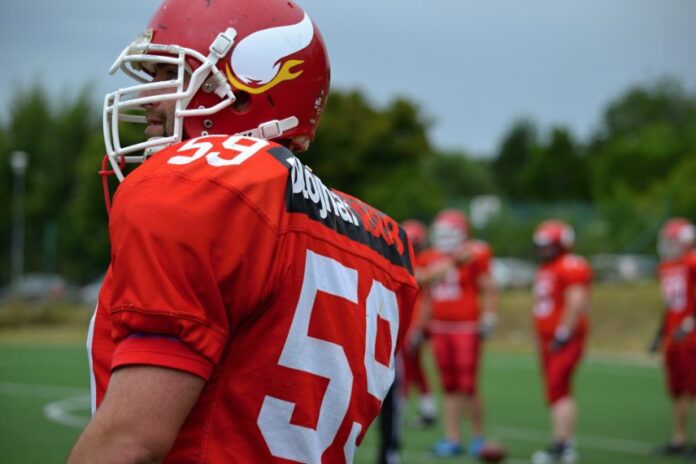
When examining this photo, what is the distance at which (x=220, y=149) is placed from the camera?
1.67 m

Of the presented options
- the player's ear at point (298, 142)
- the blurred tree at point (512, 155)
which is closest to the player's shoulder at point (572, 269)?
the player's ear at point (298, 142)

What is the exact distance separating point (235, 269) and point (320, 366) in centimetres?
35

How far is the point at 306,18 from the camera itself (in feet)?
6.94

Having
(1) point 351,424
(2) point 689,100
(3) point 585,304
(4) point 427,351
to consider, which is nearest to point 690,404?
(3) point 585,304

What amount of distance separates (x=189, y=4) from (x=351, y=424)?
3.03ft

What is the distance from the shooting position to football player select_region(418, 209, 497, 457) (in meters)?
9.29

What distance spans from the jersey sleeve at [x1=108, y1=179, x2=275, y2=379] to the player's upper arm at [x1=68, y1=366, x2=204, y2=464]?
24 millimetres

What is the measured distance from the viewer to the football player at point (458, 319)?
929 cm

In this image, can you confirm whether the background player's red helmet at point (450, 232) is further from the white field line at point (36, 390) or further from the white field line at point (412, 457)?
the white field line at point (36, 390)

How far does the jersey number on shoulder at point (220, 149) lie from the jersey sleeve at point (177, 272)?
76mm

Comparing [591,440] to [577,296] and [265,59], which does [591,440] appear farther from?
[265,59]

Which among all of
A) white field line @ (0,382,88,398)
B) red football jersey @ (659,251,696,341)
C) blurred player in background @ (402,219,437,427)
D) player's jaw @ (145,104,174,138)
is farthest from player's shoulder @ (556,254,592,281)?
player's jaw @ (145,104,174,138)

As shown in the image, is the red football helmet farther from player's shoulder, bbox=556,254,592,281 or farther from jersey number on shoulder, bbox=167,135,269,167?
player's shoulder, bbox=556,254,592,281

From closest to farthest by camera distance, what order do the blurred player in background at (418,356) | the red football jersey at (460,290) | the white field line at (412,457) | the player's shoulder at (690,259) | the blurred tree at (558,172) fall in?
the white field line at (412,457), the player's shoulder at (690,259), the red football jersey at (460,290), the blurred player in background at (418,356), the blurred tree at (558,172)
